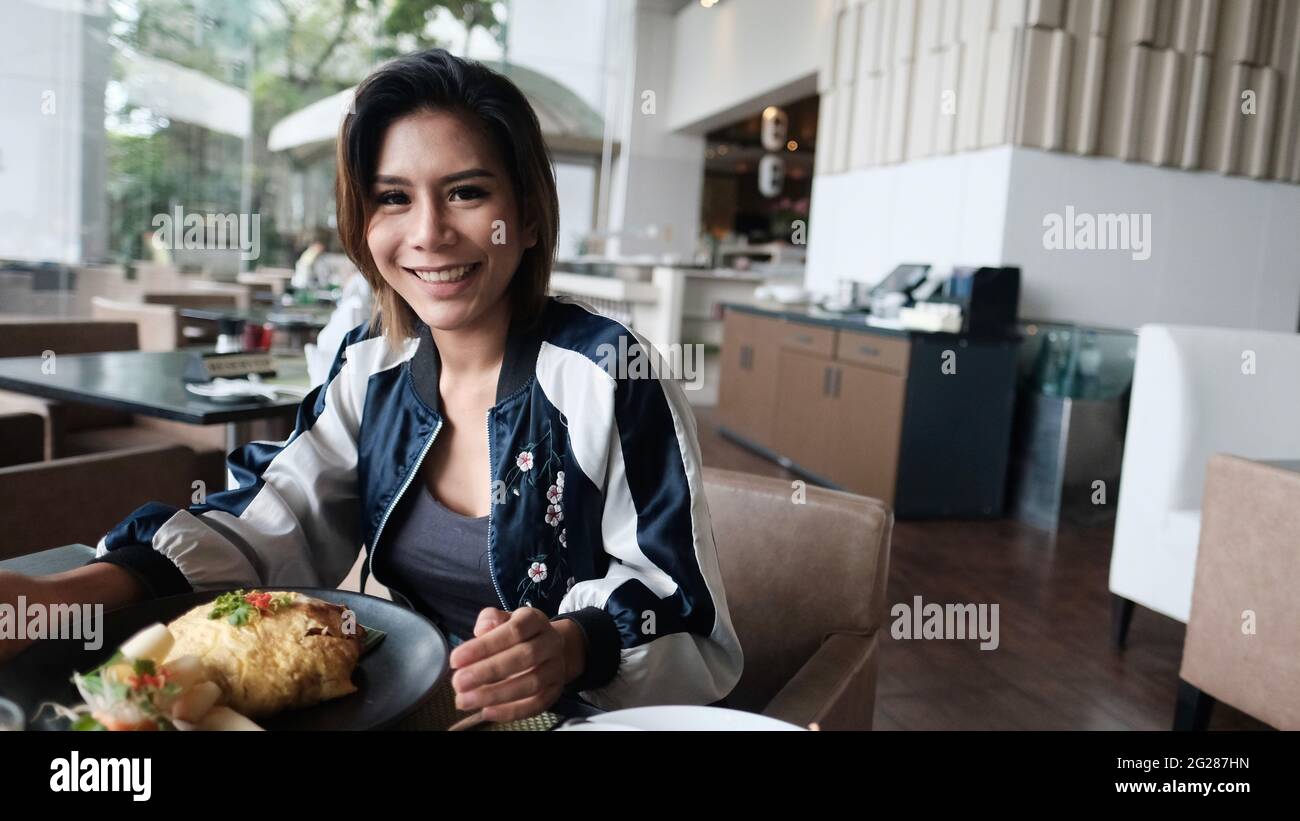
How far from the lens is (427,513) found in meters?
1.10

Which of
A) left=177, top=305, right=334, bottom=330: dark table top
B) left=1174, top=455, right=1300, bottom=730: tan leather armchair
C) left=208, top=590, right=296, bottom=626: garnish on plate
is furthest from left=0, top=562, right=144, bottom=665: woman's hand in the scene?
left=177, top=305, right=334, bottom=330: dark table top

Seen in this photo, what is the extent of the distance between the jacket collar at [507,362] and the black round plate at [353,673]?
34 centimetres

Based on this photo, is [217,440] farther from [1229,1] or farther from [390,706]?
[1229,1]

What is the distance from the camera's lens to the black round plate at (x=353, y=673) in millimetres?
646

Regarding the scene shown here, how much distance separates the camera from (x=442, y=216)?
104cm

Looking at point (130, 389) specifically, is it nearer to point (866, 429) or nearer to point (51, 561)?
point (51, 561)

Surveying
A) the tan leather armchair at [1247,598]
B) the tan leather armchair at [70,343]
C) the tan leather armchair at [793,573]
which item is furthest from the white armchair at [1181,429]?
the tan leather armchair at [70,343]

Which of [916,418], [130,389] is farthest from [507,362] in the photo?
[916,418]

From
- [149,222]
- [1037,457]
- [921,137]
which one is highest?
[921,137]

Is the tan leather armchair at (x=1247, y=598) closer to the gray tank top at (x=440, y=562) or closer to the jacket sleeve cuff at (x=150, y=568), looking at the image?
the gray tank top at (x=440, y=562)

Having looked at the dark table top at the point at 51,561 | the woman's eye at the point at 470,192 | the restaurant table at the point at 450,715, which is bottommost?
the restaurant table at the point at 450,715

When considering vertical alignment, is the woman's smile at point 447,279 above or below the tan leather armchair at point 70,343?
above
